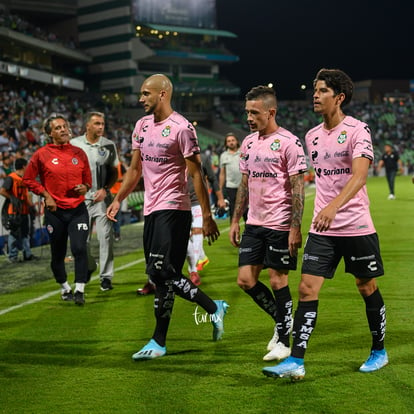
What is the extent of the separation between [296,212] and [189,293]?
1.13 metres

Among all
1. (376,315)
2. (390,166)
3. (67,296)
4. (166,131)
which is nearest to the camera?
(376,315)

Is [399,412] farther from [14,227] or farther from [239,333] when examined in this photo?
[14,227]

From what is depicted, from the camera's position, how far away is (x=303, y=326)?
469 centimetres

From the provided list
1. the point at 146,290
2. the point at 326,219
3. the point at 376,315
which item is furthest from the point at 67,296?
the point at 326,219

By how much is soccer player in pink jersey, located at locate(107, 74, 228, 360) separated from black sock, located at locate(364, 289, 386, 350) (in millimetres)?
1271

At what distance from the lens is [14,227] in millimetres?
12102

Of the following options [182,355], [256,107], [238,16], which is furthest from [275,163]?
[238,16]

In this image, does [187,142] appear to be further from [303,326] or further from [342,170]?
[303,326]

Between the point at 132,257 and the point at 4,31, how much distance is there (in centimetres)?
3403

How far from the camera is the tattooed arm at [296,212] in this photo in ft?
16.7

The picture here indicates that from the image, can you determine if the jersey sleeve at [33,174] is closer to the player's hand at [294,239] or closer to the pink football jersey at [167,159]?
the pink football jersey at [167,159]

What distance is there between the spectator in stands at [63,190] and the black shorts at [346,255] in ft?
12.4

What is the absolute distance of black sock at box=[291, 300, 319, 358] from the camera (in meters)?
4.69

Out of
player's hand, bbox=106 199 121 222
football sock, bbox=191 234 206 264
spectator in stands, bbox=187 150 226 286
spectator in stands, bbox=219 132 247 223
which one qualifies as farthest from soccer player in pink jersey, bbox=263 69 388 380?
spectator in stands, bbox=219 132 247 223
